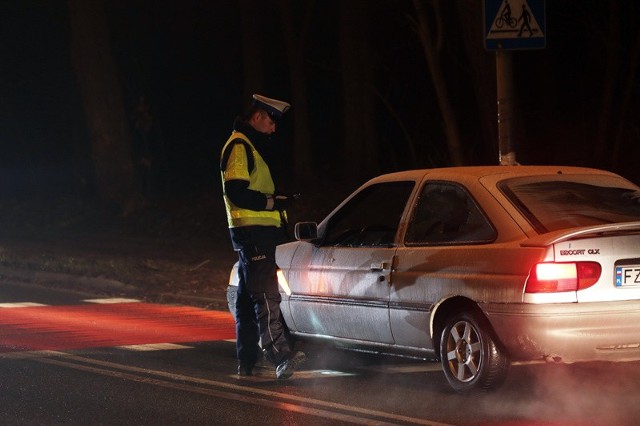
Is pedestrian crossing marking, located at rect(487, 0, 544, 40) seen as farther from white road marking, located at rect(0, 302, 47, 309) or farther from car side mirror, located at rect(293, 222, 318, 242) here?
white road marking, located at rect(0, 302, 47, 309)

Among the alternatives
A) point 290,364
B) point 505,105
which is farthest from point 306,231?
point 505,105

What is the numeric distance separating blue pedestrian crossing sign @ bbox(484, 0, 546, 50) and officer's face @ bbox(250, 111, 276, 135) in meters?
2.50

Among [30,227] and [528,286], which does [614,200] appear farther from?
[30,227]

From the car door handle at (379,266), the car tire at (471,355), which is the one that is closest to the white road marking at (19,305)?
the car door handle at (379,266)

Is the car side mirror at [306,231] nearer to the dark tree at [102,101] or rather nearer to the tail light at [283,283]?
the tail light at [283,283]

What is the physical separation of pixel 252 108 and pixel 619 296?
10.0 feet

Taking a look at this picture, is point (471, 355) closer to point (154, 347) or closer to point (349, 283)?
point (349, 283)

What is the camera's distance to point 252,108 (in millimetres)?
9625

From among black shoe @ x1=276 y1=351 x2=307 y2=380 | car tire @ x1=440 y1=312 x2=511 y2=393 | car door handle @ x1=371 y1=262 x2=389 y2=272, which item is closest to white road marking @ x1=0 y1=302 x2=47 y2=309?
black shoe @ x1=276 y1=351 x2=307 y2=380

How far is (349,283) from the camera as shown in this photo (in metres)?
9.48

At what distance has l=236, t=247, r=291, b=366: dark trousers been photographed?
31.0 feet

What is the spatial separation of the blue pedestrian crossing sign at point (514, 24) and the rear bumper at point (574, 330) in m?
3.74

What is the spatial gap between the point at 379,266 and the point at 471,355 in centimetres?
109

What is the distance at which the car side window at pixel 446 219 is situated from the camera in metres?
8.69
